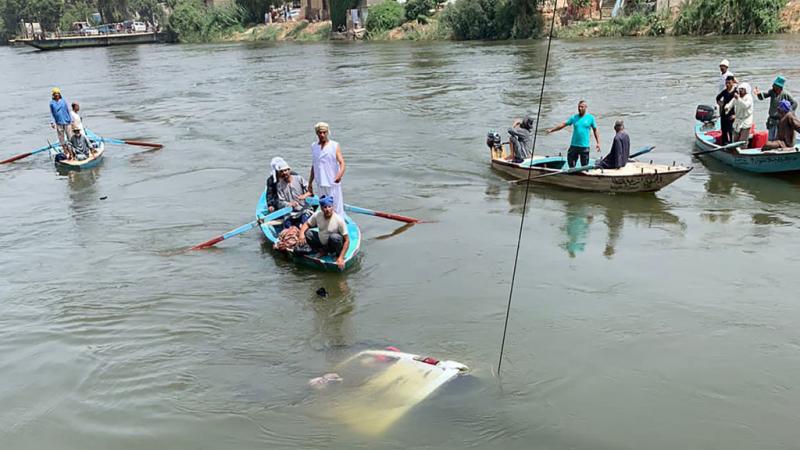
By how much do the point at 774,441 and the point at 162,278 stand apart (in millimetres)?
7922

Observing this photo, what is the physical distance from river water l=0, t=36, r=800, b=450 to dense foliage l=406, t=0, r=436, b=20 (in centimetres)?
3622

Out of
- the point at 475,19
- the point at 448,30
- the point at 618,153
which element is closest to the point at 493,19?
the point at 475,19

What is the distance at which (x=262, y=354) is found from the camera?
7.66 metres

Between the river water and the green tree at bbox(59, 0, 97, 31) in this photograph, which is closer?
the river water

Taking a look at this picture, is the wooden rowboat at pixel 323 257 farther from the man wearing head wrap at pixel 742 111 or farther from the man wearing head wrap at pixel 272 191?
the man wearing head wrap at pixel 742 111

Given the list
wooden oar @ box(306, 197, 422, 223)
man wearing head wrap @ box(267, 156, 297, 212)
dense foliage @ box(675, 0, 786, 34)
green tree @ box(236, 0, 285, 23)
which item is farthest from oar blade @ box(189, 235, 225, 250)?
green tree @ box(236, 0, 285, 23)

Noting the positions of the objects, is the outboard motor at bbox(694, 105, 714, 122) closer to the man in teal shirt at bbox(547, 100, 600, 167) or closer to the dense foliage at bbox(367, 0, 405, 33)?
the man in teal shirt at bbox(547, 100, 600, 167)

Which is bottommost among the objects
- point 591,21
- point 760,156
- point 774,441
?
point 774,441

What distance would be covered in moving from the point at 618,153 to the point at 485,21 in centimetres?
3763

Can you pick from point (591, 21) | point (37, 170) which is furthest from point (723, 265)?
point (591, 21)

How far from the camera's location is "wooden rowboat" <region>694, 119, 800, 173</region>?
12.5 metres

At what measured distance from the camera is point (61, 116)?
53.5ft

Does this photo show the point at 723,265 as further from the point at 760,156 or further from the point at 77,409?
the point at 77,409

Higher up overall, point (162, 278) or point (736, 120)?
point (736, 120)
